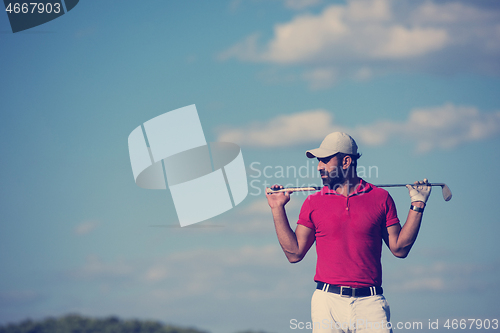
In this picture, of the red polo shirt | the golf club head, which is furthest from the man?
the golf club head

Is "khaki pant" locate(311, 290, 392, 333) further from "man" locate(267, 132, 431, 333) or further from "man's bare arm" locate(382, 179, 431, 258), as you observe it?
"man's bare arm" locate(382, 179, 431, 258)

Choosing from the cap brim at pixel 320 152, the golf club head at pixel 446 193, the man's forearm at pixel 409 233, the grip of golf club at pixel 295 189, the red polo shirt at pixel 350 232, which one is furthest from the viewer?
the golf club head at pixel 446 193

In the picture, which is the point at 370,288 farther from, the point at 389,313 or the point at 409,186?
the point at 409,186

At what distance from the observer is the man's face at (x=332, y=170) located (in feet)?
24.5

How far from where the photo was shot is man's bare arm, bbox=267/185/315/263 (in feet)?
23.9

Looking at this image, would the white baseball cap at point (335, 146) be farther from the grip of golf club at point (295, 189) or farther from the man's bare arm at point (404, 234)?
the man's bare arm at point (404, 234)

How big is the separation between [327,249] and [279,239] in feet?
2.26

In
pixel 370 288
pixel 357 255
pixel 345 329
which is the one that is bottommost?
pixel 345 329

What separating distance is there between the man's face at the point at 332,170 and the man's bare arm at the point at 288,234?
2.16ft

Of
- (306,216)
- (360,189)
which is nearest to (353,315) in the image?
(306,216)

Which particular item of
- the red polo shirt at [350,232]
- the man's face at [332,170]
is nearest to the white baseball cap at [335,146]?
the man's face at [332,170]

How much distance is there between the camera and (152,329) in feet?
52.6

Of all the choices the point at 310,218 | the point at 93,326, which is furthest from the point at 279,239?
the point at 93,326

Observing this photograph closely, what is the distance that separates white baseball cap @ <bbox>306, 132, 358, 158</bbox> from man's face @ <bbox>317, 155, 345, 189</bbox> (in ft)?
0.36
